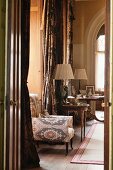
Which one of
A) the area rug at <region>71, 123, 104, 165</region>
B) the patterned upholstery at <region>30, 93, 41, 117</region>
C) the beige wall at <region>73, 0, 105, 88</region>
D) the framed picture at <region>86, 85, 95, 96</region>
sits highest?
the beige wall at <region>73, 0, 105, 88</region>

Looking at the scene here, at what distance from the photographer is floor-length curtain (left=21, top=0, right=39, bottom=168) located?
4070mm

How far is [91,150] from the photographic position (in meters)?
5.34

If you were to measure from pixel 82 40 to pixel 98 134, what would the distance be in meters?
4.07

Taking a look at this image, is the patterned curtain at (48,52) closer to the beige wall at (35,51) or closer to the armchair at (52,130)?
the beige wall at (35,51)

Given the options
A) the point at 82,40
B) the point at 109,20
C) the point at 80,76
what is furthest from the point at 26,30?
the point at 82,40

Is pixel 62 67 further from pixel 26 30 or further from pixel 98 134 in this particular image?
pixel 26 30

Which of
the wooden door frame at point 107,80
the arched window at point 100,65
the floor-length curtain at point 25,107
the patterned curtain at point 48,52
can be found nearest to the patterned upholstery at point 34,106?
the patterned curtain at point 48,52

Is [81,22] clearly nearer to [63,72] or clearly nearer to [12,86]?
[63,72]

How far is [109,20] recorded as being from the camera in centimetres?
289

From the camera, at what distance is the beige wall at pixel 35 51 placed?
6207 millimetres

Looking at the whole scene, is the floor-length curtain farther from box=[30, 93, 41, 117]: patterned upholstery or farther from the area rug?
box=[30, 93, 41, 117]: patterned upholstery

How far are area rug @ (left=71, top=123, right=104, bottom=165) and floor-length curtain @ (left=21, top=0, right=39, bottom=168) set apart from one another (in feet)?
2.14

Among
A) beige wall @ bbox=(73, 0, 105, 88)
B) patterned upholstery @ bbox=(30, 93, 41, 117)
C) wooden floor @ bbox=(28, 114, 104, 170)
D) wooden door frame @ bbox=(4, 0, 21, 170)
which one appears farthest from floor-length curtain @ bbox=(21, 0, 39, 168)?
beige wall @ bbox=(73, 0, 105, 88)

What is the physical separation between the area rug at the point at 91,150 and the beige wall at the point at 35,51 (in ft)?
4.52
